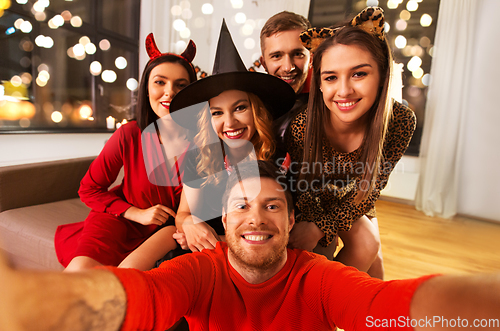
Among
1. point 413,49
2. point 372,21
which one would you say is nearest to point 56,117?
point 372,21

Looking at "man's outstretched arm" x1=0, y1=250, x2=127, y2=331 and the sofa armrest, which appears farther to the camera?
the sofa armrest

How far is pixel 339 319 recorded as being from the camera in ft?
2.04

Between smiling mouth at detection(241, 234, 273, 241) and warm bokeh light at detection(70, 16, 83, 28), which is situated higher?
warm bokeh light at detection(70, 16, 83, 28)

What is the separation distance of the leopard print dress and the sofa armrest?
159cm

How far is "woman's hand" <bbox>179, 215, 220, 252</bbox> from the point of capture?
0.93 metres

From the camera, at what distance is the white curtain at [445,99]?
5.28ft

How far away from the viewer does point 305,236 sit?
96 centimetres

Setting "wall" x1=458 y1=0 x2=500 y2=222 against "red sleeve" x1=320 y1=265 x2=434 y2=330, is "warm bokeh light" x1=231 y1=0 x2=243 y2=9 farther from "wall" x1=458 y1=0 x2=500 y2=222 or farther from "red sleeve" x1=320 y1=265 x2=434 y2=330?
"red sleeve" x1=320 y1=265 x2=434 y2=330

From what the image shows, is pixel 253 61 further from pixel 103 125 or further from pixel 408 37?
pixel 408 37

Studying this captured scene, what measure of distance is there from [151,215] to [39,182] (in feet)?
3.47

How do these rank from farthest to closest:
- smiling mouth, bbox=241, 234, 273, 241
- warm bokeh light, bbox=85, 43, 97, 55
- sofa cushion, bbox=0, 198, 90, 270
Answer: warm bokeh light, bbox=85, 43, 97, 55
sofa cushion, bbox=0, 198, 90, 270
smiling mouth, bbox=241, 234, 273, 241

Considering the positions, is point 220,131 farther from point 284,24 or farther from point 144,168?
point 284,24

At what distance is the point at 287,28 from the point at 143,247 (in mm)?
1203

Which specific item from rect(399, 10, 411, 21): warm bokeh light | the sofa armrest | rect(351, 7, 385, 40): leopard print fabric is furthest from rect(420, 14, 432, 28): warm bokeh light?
the sofa armrest
